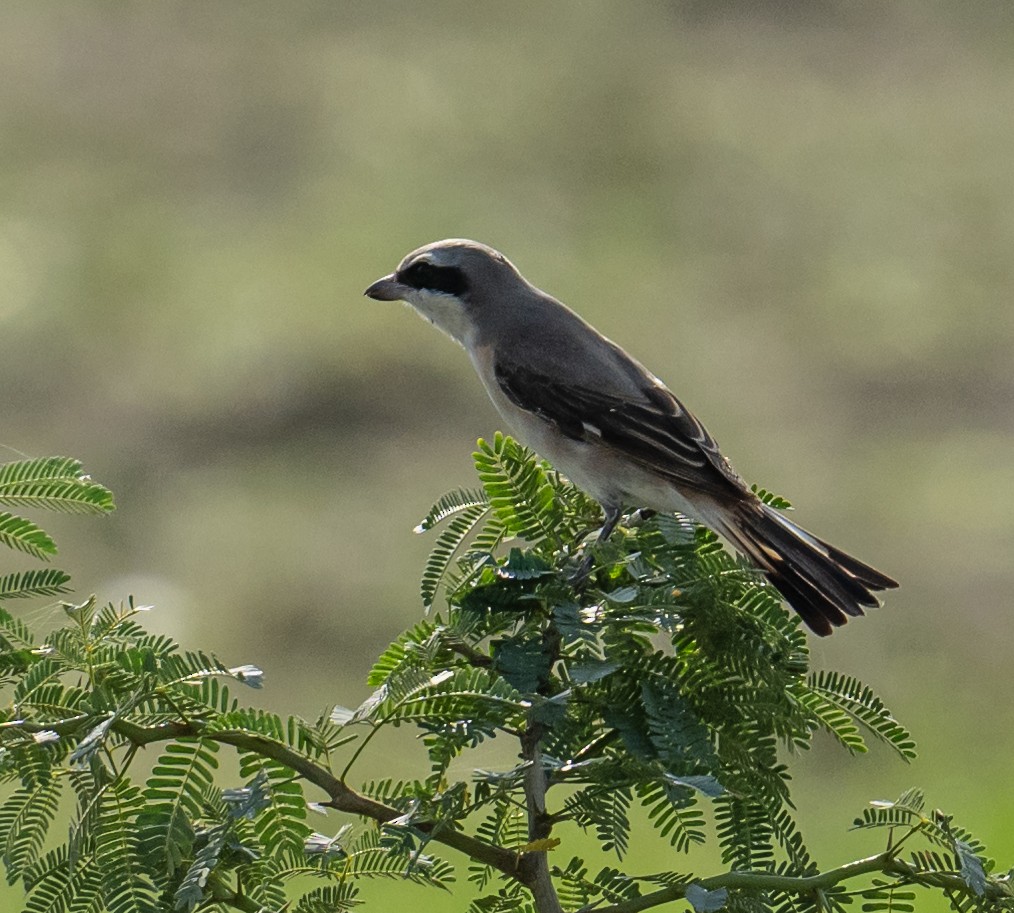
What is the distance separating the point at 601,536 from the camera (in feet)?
8.55

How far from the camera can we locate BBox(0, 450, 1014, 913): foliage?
1.88m

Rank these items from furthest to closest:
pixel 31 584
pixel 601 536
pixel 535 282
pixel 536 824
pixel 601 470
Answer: pixel 535 282 → pixel 601 470 → pixel 601 536 → pixel 31 584 → pixel 536 824

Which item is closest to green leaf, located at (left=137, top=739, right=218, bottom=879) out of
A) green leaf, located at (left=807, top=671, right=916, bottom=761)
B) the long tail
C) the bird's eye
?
green leaf, located at (left=807, top=671, right=916, bottom=761)

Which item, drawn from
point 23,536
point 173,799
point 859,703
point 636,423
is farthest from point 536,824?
point 636,423

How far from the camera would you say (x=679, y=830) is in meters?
2.18

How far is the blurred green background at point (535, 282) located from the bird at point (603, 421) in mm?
3154

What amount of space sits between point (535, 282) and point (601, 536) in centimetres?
985

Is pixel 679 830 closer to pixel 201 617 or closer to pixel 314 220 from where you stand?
pixel 201 617

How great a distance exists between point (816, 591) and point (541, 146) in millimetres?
13247

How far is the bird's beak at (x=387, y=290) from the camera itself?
4383 millimetres

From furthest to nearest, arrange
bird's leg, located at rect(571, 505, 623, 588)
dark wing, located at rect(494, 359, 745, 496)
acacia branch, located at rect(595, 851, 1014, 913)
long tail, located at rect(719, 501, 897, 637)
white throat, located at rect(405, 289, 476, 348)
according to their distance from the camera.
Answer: white throat, located at rect(405, 289, 476, 348) → dark wing, located at rect(494, 359, 745, 496) → long tail, located at rect(719, 501, 897, 637) → bird's leg, located at rect(571, 505, 623, 588) → acacia branch, located at rect(595, 851, 1014, 913)

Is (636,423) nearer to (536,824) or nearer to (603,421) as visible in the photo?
(603,421)

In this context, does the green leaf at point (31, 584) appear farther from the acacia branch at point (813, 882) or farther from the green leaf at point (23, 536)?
the acacia branch at point (813, 882)

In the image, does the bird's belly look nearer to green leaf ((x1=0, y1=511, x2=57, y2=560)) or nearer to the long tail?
the long tail
